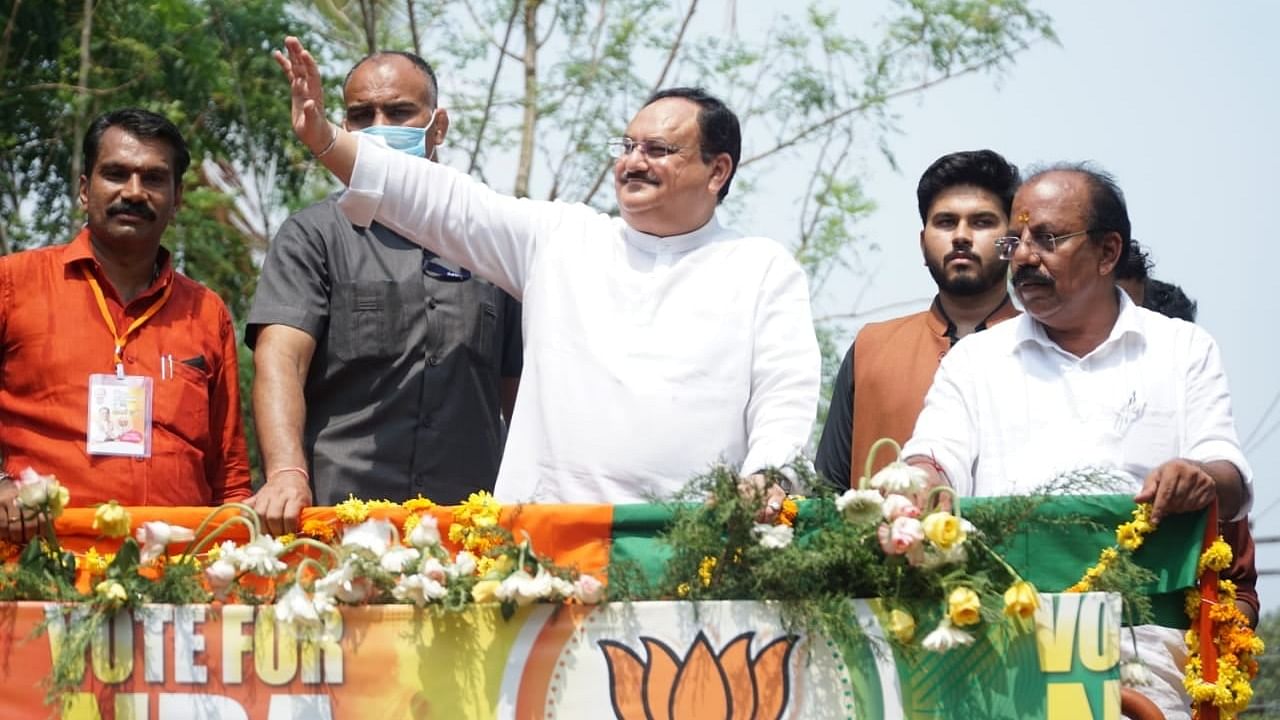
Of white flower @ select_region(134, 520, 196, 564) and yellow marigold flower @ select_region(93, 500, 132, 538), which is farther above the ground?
yellow marigold flower @ select_region(93, 500, 132, 538)

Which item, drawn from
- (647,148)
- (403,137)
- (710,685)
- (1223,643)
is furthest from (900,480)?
(403,137)

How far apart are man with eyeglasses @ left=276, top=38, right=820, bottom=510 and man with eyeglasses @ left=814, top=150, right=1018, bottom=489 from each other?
22.3 inches

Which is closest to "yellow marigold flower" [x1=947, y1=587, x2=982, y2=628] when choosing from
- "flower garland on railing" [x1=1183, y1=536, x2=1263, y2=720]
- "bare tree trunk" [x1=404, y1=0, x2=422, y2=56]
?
"flower garland on railing" [x1=1183, y1=536, x2=1263, y2=720]

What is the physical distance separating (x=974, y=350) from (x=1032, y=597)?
4.00 feet

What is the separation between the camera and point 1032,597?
362cm

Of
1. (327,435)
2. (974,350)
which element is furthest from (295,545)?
(974,350)

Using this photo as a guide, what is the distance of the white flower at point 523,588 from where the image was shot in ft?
12.1

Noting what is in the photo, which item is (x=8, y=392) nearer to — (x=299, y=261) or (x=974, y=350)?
(x=299, y=261)

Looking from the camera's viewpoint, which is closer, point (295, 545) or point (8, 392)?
point (295, 545)

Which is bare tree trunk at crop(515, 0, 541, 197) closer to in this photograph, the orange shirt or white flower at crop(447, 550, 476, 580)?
the orange shirt

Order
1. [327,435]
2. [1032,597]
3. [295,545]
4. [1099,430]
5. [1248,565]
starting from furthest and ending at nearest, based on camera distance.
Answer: [327,435]
[1248,565]
[1099,430]
[295,545]
[1032,597]

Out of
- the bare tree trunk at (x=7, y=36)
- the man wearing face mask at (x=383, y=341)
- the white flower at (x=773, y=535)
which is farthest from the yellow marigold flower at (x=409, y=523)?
the bare tree trunk at (x=7, y=36)

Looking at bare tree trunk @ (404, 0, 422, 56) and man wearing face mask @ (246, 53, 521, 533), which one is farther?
bare tree trunk @ (404, 0, 422, 56)

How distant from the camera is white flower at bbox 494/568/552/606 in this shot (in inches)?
145
